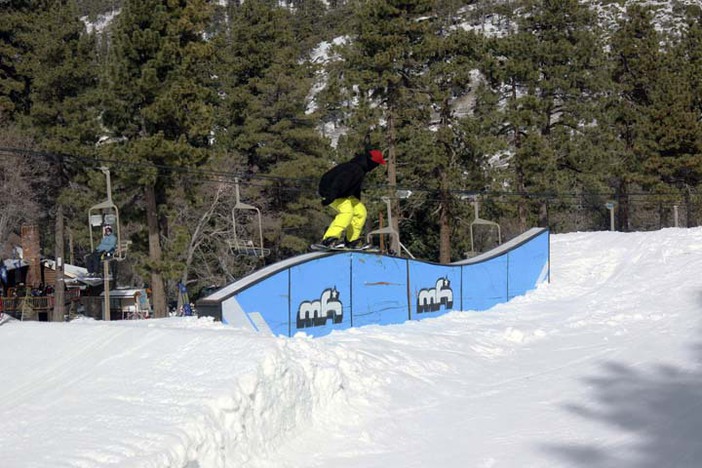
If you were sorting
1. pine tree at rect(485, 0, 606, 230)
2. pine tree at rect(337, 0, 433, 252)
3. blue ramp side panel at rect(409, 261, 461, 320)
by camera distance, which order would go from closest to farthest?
blue ramp side panel at rect(409, 261, 461, 320) < pine tree at rect(337, 0, 433, 252) < pine tree at rect(485, 0, 606, 230)

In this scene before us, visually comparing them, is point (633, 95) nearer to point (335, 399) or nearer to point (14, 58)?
point (14, 58)

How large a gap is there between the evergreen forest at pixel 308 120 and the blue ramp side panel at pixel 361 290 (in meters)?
9.82

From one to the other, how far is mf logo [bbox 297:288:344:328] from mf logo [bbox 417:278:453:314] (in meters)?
3.17

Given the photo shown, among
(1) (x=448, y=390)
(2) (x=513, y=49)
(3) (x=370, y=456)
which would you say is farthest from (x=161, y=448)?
(2) (x=513, y=49)

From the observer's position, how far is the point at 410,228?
151ft

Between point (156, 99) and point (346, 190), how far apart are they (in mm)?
17758

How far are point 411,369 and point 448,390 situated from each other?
853 millimetres

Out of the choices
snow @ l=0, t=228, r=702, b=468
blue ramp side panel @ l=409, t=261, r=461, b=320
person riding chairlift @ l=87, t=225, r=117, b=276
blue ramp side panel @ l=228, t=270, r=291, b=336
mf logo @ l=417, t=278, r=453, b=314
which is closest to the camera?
snow @ l=0, t=228, r=702, b=468

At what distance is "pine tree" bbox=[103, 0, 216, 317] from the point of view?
31328mm

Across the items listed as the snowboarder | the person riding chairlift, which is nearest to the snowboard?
the snowboarder

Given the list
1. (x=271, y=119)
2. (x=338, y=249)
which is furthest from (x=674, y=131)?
(x=338, y=249)

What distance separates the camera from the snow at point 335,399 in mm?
8148

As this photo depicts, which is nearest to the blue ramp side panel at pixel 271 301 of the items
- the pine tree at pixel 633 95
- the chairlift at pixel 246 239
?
the chairlift at pixel 246 239

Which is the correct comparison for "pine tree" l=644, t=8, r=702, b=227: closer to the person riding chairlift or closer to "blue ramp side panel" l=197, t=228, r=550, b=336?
"blue ramp side panel" l=197, t=228, r=550, b=336
